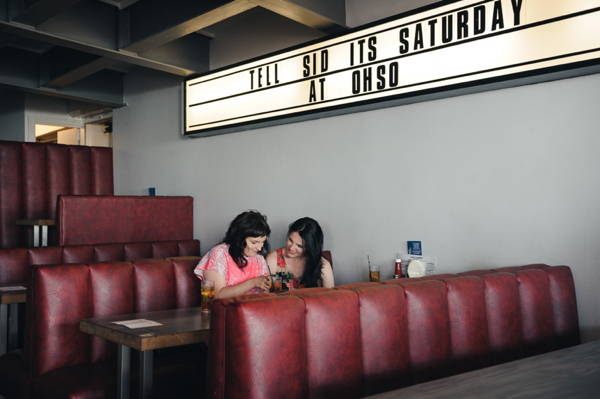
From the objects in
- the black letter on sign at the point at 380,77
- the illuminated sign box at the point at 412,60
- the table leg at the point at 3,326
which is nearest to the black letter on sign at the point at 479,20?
the illuminated sign box at the point at 412,60

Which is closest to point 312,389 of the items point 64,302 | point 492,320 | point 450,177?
point 492,320

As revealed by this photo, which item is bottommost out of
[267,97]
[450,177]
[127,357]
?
[127,357]

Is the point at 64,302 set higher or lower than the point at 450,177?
lower

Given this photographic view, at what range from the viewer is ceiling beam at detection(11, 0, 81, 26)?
296 cm

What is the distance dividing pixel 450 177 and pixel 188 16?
2061 millimetres

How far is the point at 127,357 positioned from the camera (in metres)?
1.96

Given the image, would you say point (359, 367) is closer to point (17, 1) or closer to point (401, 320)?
point (401, 320)

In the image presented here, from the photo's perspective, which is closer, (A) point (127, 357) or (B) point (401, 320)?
(B) point (401, 320)

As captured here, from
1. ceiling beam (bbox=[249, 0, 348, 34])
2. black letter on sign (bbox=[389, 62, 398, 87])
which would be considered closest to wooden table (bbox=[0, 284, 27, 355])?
ceiling beam (bbox=[249, 0, 348, 34])

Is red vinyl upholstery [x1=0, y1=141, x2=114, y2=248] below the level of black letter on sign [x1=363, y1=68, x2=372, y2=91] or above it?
below

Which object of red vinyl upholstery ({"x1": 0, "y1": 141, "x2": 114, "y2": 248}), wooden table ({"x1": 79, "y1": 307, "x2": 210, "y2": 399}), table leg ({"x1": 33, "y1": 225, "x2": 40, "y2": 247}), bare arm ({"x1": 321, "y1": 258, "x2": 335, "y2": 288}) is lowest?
wooden table ({"x1": 79, "y1": 307, "x2": 210, "y2": 399})

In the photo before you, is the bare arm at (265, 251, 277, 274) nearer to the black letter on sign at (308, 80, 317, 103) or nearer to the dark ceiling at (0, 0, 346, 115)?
the black letter on sign at (308, 80, 317, 103)

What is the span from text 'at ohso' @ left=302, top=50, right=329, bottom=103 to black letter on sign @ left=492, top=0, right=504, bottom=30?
1.17 meters

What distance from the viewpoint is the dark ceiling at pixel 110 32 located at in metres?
3.15
